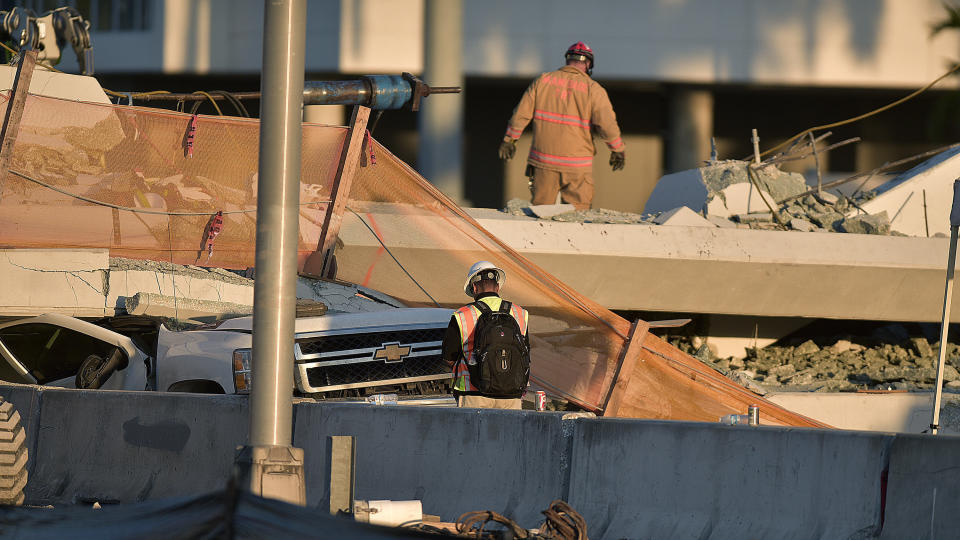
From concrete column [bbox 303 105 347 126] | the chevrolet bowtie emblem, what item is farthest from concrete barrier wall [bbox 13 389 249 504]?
concrete column [bbox 303 105 347 126]

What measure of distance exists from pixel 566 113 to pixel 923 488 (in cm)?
878

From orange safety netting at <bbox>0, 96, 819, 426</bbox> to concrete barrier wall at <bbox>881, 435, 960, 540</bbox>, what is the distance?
14.9ft

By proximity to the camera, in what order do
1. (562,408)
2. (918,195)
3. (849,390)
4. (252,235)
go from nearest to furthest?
(562,408) → (252,235) → (849,390) → (918,195)

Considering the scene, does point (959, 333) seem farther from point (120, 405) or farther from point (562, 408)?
point (120, 405)

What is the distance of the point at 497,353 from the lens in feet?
27.1

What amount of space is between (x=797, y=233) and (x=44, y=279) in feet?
26.1

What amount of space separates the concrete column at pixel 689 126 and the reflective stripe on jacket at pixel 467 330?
1781 cm

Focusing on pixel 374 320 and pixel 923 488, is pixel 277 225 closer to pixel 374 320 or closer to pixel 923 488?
pixel 374 320

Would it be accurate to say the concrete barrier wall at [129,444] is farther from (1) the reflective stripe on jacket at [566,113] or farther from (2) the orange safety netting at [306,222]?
(1) the reflective stripe on jacket at [566,113]

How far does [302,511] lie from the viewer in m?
3.93

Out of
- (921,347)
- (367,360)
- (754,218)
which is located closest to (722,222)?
(754,218)

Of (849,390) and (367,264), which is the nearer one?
(367,264)

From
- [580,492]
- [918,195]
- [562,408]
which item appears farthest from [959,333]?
[580,492]

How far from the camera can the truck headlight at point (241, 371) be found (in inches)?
347
